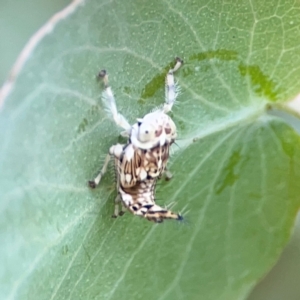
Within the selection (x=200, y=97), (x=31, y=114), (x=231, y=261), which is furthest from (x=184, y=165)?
(x=31, y=114)

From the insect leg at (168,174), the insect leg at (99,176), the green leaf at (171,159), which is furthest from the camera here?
the insect leg at (168,174)

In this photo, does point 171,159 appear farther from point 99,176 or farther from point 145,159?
point 99,176

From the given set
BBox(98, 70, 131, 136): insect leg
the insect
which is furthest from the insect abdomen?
BBox(98, 70, 131, 136): insect leg

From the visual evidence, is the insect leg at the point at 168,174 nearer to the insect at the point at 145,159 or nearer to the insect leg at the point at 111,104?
the insect at the point at 145,159

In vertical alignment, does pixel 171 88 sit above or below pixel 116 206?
above

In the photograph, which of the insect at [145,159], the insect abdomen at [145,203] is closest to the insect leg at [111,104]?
the insect at [145,159]

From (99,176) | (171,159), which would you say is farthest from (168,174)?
(99,176)
